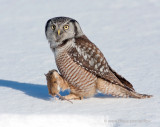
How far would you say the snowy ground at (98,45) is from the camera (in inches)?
173

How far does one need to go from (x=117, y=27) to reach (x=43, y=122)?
6.34 m

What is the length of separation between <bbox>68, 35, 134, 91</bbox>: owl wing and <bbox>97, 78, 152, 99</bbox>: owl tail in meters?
0.06

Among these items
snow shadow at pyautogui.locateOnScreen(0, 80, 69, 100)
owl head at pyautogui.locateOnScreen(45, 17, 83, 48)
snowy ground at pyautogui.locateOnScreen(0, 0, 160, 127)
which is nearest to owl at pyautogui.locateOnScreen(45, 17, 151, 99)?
owl head at pyautogui.locateOnScreen(45, 17, 83, 48)

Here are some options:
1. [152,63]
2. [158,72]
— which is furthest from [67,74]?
[152,63]

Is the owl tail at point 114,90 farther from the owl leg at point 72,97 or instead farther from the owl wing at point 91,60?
the owl leg at point 72,97

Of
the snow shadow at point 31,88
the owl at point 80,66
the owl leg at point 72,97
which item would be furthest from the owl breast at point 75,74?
the snow shadow at point 31,88

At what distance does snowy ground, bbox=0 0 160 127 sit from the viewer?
4.40 m

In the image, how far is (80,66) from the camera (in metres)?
4.93

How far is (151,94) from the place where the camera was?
16.8 feet

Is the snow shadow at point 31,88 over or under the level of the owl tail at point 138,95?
over

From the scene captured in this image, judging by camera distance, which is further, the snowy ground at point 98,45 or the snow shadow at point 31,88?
the snow shadow at point 31,88

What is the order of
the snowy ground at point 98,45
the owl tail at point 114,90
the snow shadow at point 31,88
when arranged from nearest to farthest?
the snowy ground at point 98,45 → the owl tail at point 114,90 → the snow shadow at point 31,88

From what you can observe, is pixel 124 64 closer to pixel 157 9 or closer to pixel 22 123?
pixel 22 123

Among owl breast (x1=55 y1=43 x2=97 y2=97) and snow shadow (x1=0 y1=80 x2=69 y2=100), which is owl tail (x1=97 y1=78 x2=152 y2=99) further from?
snow shadow (x1=0 y1=80 x2=69 y2=100)
